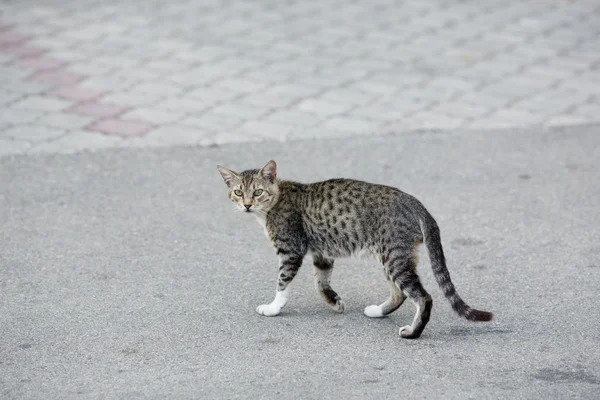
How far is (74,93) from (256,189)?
4110mm

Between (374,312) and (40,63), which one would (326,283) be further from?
(40,63)

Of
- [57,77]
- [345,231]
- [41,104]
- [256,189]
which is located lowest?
[345,231]

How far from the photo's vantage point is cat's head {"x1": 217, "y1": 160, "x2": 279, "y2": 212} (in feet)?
18.6

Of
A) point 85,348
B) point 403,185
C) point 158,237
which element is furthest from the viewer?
point 403,185

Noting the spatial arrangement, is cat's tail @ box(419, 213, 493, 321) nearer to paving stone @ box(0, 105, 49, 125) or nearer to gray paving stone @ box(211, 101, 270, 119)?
gray paving stone @ box(211, 101, 270, 119)

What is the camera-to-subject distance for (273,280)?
6.12 m

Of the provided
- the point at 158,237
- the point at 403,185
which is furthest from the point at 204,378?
the point at 403,185

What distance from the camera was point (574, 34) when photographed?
433 inches

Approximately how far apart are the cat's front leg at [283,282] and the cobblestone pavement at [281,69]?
9.43 ft

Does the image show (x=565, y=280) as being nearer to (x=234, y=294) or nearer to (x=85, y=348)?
(x=234, y=294)

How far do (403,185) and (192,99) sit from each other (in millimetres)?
2607

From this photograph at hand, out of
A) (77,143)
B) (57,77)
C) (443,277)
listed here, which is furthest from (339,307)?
(57,77)

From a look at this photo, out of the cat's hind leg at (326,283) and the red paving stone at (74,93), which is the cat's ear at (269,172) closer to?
the cat's hind leg at (326,283)

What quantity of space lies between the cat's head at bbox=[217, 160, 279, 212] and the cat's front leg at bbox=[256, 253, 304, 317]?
349 mm
